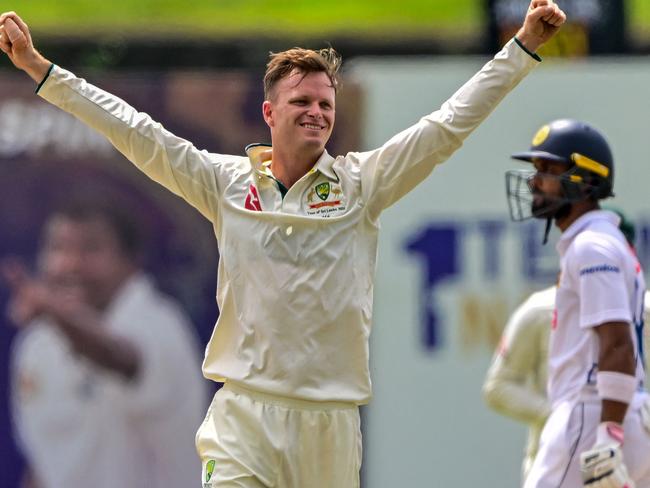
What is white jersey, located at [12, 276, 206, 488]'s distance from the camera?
391 inches

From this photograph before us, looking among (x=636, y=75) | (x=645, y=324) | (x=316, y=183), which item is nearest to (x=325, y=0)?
(x=636, y=75)

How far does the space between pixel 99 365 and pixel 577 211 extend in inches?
176

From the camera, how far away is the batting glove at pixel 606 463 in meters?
5.76

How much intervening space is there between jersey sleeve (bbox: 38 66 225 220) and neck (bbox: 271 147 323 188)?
0.23 metres

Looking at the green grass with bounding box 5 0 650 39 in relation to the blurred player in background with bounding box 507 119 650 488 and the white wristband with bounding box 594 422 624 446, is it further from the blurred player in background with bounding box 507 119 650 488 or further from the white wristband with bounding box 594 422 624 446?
the white wristband with bounding box 594 422 624 446

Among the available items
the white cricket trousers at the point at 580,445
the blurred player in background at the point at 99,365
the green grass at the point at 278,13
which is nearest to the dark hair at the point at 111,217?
the blurred player in background at the point at 99,365

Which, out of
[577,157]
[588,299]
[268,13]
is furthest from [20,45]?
[268,13]

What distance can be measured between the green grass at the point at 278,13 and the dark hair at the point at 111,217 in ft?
22.2

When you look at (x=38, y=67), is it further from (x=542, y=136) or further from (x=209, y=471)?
(x=542, y=136)

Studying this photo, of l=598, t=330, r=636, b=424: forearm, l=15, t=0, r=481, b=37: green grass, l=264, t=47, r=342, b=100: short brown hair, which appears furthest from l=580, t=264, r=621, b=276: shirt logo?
l=15, t=0, r=481, b=37: green grass

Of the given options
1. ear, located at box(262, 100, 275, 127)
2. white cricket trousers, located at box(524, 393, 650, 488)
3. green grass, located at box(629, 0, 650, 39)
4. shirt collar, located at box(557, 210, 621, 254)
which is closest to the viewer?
ear, located at box(262, 100, 275, 127)

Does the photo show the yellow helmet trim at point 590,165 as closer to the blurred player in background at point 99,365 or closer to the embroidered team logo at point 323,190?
the embroidered team logo at point 323,190

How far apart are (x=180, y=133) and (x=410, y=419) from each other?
2306 millimetres

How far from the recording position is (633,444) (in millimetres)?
5992
